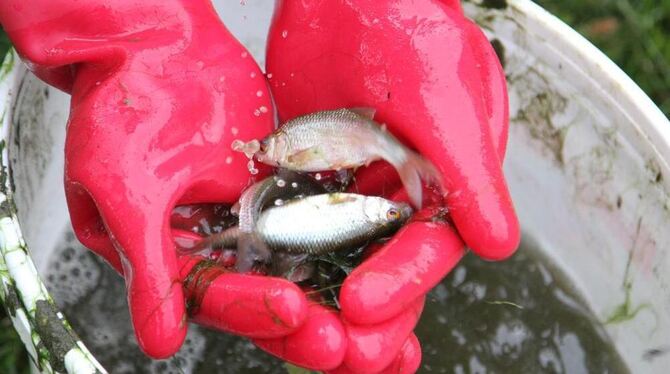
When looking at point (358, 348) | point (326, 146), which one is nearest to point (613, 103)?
point (326, 146)

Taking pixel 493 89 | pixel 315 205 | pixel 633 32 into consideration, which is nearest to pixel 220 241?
pixel 315 205

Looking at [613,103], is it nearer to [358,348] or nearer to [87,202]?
[358,348]

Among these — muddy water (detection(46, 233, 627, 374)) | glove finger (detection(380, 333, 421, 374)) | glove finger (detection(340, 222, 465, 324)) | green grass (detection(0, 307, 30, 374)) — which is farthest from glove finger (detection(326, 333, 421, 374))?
green grass (detection(0, 307, 30, 374))

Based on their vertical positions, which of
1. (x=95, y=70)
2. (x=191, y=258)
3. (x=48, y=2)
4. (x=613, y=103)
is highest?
(x=48, y=2)

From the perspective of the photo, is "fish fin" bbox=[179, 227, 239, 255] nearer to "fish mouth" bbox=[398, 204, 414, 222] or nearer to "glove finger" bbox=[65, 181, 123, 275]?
"glove finger" bbox=[65, 181, 123, 275]

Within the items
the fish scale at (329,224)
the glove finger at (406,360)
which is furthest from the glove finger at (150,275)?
the glove finger at (406,360)

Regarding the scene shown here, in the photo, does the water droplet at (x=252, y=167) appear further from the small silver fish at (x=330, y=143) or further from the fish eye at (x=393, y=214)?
the fish eye at (x=393, y=214)
